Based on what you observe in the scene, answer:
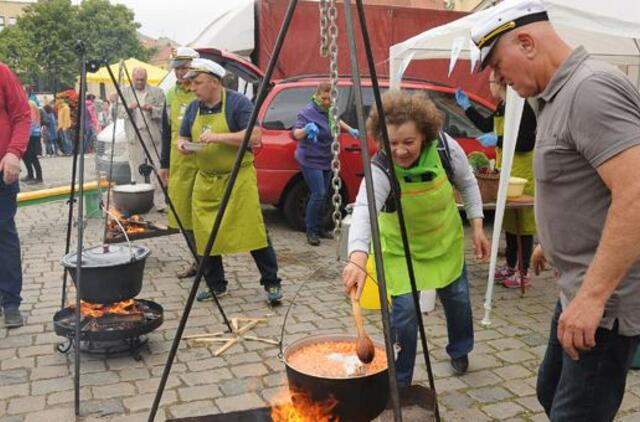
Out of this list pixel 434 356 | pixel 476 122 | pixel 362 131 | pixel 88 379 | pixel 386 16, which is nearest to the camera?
pixel 362 131

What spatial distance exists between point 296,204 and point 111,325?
399cm

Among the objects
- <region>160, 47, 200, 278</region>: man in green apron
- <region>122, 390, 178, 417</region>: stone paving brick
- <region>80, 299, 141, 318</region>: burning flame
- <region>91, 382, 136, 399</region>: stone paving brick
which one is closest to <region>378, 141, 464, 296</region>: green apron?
→ <region>122, 390, 178, 417</region>: stone paving brick

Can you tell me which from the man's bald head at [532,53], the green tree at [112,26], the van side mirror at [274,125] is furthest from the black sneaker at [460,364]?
the green tree at [112,26]

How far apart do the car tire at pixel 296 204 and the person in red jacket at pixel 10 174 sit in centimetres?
370

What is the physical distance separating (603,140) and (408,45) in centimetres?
448

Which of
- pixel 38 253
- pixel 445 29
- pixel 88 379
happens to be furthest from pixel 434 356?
pixel 38 253

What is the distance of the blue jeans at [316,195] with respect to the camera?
6.91m

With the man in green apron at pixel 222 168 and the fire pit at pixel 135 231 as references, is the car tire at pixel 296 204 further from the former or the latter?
the man in green apron at pixel 222 168

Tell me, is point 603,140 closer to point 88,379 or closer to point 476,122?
point 88,379

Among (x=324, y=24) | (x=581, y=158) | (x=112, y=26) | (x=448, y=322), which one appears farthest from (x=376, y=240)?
(x=112, y=26)

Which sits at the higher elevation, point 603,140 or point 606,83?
point 606,83

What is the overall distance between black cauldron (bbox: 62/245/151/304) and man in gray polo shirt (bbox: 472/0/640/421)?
2.65 metres

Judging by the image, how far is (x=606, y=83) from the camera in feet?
5.81

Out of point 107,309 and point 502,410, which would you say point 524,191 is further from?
point 107,309
